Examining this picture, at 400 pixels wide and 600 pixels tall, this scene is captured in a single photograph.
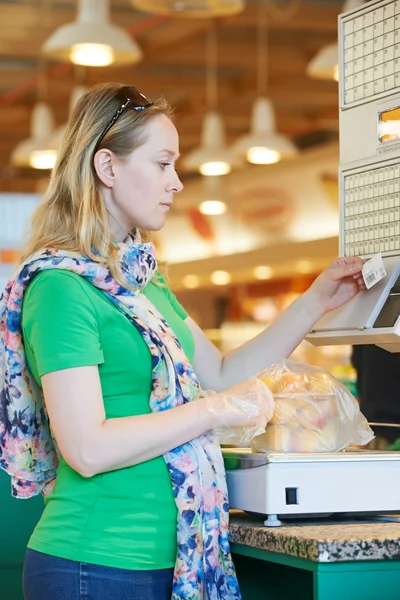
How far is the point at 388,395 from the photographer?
282 centimetres

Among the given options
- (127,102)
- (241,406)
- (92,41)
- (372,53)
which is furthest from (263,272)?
(241,406)

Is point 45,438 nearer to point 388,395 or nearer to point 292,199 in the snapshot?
point 388,395

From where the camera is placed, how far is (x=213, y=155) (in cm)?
811

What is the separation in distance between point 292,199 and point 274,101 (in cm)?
95

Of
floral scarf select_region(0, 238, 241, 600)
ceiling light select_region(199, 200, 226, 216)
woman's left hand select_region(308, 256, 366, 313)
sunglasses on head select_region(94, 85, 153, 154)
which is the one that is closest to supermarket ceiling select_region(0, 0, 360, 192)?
ceiling light select_region(199, 200, 226, 216)

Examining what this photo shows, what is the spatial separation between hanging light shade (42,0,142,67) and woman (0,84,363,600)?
10.5 feet

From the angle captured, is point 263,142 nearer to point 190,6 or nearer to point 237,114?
point 190,6

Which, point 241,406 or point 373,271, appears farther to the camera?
point 373,271

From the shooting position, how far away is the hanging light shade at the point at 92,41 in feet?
18.0

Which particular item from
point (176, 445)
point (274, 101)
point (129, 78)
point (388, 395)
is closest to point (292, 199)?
point (274, 101)

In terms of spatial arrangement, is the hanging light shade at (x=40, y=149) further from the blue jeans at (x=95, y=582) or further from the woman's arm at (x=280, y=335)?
the blue jeans at (x=95, y=582)

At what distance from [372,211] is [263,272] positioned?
834 cm

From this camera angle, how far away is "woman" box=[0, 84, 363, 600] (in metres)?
2.09

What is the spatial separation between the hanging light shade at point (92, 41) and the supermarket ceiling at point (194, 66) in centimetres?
217
